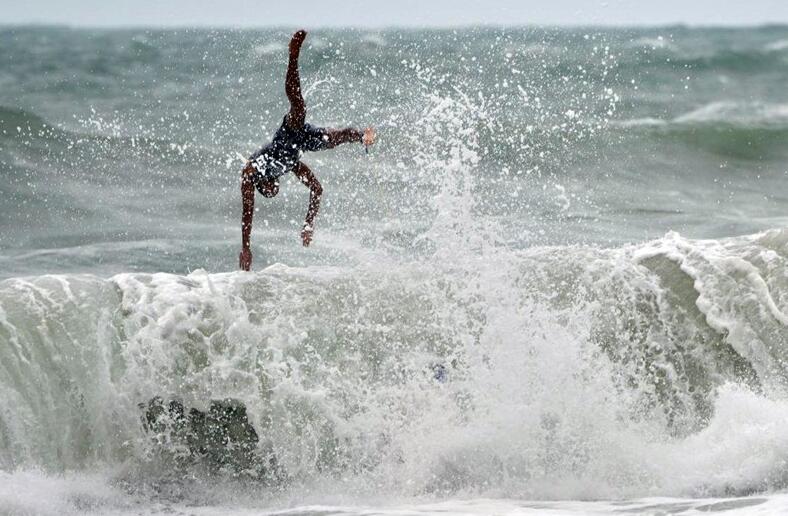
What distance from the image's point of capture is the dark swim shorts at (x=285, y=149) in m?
8.09

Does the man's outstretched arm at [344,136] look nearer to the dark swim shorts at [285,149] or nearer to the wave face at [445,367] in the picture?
the dark swim shorts at [285,149]

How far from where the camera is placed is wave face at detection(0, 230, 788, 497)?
749cm

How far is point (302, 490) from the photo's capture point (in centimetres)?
750

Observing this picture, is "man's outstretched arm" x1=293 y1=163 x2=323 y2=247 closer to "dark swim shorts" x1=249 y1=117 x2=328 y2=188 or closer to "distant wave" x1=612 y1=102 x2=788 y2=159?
"dark swim shorts" x1=249 y1=117 x2=328 y2=188

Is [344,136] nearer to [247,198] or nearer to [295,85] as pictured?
[295,85]

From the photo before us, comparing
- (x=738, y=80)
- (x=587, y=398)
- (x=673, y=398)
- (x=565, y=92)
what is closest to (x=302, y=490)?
(x=587, y=398)

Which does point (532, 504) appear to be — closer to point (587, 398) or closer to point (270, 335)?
point (587, 398)

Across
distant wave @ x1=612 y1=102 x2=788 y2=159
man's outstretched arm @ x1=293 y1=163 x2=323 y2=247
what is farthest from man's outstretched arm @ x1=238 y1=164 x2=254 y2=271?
distant wave @ x1=612 y1=102 x2=788 y2=159

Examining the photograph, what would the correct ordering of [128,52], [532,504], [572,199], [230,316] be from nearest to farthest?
1. [532,504]
2. [230,316]
3. [572,199]
4. [128,52]

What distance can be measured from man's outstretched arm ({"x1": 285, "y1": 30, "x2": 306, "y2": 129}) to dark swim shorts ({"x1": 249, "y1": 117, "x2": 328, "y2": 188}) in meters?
0.06

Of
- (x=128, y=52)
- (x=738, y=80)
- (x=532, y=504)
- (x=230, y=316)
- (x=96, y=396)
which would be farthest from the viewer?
(x=128, y=52)

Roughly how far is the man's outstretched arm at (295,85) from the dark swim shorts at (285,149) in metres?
0.06

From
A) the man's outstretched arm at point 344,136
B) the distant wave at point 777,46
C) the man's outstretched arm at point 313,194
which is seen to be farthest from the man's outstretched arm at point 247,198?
the distant wave at point 777,46

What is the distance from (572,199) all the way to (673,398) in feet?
21.4
